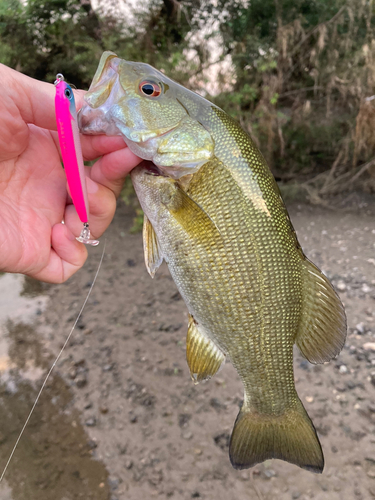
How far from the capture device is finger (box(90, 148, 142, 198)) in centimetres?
131

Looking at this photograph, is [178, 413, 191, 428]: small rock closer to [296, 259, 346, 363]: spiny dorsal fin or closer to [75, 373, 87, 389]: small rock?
[75, 373, 87, 389]: small rock

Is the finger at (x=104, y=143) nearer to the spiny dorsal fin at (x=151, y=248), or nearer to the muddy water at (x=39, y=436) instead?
the spiny dorsal fin at (x=151, y=248)

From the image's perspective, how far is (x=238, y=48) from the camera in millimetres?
4617

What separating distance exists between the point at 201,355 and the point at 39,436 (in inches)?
77.0

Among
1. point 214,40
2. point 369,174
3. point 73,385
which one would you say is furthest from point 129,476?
point 369,174

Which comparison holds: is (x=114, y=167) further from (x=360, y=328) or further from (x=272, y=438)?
(x=360, y=328)

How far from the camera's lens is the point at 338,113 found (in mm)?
5496

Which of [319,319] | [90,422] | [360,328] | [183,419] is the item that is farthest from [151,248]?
[360,328]

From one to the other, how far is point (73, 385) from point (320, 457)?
2.31 meters

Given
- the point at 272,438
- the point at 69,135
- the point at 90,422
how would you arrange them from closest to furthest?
the point at 69,135 → the point at 272,438 → the point at 90,422

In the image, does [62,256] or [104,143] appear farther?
[62,256]

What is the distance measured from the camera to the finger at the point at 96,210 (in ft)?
5.03

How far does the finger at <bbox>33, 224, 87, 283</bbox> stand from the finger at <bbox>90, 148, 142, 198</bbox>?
1.15 feet

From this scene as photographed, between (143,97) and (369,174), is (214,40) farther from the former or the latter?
(143,97)
